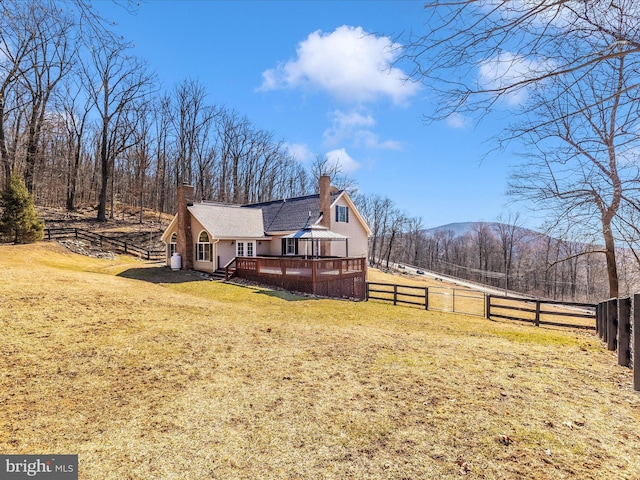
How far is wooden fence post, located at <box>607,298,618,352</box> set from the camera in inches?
259

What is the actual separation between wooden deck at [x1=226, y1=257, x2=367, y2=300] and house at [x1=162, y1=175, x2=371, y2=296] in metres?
0.07

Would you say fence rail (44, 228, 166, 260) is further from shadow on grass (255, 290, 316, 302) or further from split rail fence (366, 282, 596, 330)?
split rail fence (366, 282, 596, 330)

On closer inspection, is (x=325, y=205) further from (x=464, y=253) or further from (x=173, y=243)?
(x=464, y=253)

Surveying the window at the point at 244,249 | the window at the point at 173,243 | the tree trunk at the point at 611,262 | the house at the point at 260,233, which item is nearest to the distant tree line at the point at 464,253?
the tree trunk at the point at 611,262

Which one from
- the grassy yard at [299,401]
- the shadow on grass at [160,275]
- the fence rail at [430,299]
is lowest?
the fence rail at [430,299]

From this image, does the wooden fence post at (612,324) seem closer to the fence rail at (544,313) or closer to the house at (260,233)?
the fence rail at (544,313)

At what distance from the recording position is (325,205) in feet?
72.9

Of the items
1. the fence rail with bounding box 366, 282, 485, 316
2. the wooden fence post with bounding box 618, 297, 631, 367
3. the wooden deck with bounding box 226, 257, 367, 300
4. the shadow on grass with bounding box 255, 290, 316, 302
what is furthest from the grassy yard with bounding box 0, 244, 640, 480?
the wooden deck with bounding box 226, 257, 367, 300

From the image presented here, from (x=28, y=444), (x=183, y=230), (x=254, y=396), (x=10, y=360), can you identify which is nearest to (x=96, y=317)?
(x=10, y=360)

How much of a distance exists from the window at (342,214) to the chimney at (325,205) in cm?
179

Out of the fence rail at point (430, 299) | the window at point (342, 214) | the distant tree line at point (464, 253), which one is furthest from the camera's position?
the distant tree line at point (464, 253)

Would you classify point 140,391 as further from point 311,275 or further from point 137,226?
point 137,226

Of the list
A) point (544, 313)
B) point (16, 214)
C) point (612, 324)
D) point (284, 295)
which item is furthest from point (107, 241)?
point (612, 324)

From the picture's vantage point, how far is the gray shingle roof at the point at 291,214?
22.2m
